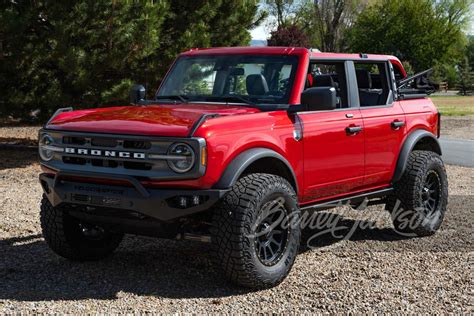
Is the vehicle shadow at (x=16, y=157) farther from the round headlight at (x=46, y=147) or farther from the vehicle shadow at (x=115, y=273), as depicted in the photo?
the round headlight at (x=46, y=147)

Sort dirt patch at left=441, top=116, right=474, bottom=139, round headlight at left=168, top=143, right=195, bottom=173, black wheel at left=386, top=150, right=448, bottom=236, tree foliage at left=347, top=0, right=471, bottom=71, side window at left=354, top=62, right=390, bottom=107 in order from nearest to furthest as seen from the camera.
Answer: round headlight at left=168, top=143, right=195, bottom=173
black wheel at left=386, top=150, right=448, bottom=236
side window at left=354, top=62, right=390, bottom=107
dirt patch at left=441, top=116, right=474, bottom=139
tree foliage at left=347, top=0, right=471, bottom=71

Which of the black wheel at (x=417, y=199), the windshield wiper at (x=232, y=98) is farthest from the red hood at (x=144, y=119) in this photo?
the black wheel at (x=417, y=199)

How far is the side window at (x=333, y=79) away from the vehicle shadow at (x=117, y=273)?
55.9 inches

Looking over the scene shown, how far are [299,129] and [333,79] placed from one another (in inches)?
54.8

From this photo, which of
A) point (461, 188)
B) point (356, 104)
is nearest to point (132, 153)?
point (356, 104)

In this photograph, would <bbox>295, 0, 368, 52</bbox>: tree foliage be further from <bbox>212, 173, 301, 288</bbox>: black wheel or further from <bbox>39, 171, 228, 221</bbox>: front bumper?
<bbox>39, 171, 228, 221</bbox>: front bumper

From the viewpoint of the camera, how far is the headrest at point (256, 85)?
565 cm

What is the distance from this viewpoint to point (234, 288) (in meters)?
4.93

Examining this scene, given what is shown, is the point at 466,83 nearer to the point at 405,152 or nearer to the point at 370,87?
the point at 370,87

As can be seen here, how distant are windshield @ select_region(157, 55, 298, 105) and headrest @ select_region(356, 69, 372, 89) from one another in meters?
1.40

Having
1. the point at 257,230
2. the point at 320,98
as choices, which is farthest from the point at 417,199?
the point at 257,230

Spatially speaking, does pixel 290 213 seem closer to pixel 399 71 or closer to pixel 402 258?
pixel 402 258

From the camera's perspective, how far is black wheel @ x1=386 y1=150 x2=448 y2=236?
21.8 ft

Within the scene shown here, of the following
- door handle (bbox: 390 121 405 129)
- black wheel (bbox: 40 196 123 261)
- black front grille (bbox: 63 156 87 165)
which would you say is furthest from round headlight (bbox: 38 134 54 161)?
door handle (bbox: 390 121 405 129)
